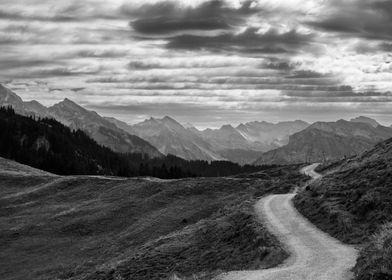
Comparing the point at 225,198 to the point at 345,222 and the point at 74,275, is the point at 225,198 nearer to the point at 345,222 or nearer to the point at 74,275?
the point at 74,275

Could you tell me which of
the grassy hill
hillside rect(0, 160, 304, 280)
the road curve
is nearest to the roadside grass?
the grassy hill

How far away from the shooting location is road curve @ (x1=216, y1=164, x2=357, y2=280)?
2416cm

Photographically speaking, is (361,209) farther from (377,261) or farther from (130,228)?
(130,228)

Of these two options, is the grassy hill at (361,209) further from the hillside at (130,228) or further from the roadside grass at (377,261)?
the hillside at (130,228)

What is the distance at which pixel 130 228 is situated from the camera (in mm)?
61906

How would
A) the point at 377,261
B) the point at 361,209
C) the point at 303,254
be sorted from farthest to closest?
the point at 361,209
the point at 303,254
the point at 377,261

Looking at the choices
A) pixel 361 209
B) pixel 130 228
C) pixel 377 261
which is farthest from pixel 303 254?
pixel 130 228

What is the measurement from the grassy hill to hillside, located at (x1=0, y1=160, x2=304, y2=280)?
225 inches

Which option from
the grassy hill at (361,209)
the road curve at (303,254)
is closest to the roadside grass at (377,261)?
the grassy hill at (361,209)

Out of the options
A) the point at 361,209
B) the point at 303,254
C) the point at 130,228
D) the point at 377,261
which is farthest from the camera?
the point at 130,228

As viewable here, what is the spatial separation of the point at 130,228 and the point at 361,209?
110 ft

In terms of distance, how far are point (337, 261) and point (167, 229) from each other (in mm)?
34384

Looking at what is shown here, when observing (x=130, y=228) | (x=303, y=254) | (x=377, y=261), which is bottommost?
(x=130, y=228)

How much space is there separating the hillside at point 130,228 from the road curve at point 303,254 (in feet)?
4.52
